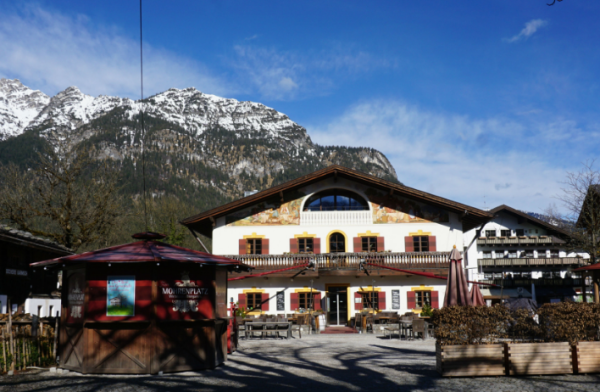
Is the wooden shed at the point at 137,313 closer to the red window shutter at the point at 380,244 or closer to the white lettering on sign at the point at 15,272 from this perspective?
the white lettering on sign at the point at 15,272

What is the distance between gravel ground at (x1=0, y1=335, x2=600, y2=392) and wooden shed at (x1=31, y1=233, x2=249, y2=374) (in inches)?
16.7

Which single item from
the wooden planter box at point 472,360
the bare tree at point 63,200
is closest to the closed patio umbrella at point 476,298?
the wooden planter box at point 472,360

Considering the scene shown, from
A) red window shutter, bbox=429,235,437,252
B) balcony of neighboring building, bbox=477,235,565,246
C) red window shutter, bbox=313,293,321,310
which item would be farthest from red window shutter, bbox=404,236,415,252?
balcony of neighboring building, bbox=477,235,565,246

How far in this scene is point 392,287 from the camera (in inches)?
1110

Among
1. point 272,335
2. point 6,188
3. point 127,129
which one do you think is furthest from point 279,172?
point 272,335

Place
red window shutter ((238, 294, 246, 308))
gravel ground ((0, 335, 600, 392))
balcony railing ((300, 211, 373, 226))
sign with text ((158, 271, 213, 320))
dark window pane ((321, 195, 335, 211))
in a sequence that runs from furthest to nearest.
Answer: dark window pane ((321, 195, 335, 211))
balcony railing ((300, 211, 373, 226))
red window shutter ((238, 294, 246, 308))
sign with text ((158, 271, 213, 320))
gravel ground ((0, 335, 600, 392))

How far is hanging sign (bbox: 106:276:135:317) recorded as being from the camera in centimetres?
1141

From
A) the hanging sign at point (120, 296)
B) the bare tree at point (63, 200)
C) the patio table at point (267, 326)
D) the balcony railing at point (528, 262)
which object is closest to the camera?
the hanging sign at point (120, 296)

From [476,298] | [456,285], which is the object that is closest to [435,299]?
[476,298]

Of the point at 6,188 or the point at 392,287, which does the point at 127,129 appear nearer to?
the point at 6,188

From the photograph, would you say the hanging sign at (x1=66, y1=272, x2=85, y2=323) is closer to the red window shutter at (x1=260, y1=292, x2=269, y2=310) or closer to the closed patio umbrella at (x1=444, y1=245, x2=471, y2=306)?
the closed patio umbrella at (x1=444, y1=245, x2=471, y2=306)

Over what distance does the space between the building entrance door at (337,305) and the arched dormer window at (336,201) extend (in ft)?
13.6

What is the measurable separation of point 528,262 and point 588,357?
43694 millimetres

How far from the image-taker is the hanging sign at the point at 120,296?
1141cm
